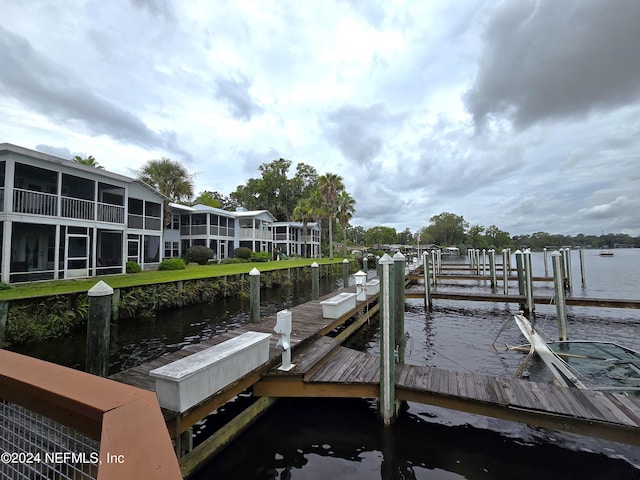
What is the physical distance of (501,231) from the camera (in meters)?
116

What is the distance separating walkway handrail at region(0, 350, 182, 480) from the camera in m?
0.88

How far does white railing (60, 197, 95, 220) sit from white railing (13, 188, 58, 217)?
1.49 feet

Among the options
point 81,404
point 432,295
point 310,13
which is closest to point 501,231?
point 432,295

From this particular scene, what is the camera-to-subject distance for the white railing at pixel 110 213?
1711 cm

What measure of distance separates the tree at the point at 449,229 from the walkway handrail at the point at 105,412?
114879mm

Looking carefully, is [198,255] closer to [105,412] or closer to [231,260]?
[231,260]

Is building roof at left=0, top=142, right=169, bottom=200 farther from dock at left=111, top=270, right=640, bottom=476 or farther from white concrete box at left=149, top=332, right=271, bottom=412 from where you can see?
white concrete box at left=149, top=332, right=271, bottom=412

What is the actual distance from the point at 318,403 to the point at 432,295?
11255 mm

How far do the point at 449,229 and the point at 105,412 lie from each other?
380 ft

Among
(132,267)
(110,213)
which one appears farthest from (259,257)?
(110,213)

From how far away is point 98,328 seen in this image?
4727mm

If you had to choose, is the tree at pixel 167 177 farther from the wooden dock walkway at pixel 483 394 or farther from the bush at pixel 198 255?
the wooden dock walkway at pixel 483 394

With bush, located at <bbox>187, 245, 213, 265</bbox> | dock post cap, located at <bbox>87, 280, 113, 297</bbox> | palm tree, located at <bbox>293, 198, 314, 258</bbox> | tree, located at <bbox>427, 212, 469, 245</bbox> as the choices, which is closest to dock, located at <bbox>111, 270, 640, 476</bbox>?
dock post cap, located at <bbox>87, 280, 113, 297</bbox>

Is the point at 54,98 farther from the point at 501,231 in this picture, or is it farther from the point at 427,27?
the point at 501,231
